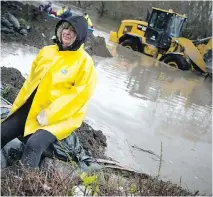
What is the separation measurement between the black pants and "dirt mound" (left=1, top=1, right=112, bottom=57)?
353 inches

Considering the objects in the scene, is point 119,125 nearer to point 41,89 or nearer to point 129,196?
point 41,89

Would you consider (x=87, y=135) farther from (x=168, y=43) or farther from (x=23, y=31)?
(x=168, y=43)

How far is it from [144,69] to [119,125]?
7442mm

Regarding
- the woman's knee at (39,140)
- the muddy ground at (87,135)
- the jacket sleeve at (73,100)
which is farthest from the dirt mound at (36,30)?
the woman's knee at (39,140)

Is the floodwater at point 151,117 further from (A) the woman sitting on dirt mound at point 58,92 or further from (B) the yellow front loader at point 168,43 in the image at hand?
(B) the yellow front loader at point 168,43

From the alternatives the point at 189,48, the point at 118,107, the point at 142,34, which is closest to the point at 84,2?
the point at 142,34

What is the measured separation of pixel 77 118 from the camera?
345cm

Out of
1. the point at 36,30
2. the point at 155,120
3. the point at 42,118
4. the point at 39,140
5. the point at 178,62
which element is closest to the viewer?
the point at 39,140

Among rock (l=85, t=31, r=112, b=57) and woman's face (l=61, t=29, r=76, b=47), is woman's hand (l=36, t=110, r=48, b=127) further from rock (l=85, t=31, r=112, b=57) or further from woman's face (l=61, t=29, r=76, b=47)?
rock (l=85, t=31, r=112, b=57)

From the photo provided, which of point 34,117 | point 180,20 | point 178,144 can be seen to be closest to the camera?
point 34,117

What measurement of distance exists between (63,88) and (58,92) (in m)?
0.06

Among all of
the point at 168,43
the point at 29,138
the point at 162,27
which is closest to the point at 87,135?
the point at 29,138

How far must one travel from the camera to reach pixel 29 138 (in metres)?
3.22

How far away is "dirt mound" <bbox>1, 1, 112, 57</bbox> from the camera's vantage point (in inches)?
492
